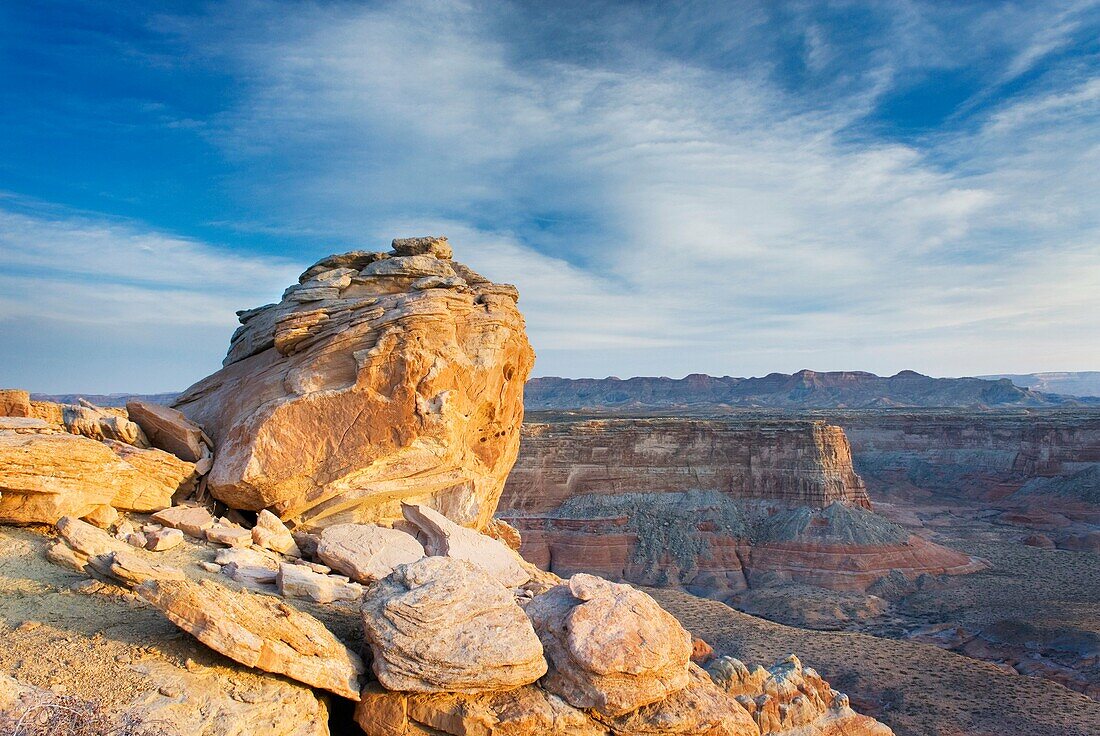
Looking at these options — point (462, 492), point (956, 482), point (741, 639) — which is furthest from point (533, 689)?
point (956, 482)

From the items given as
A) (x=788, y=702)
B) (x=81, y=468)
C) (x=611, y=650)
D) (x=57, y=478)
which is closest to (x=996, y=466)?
(x=788, y=702)

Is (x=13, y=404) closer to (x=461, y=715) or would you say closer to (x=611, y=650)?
(x=461, y=715)

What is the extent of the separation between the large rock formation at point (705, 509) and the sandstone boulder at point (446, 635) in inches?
1732

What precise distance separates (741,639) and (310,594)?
96.1ft

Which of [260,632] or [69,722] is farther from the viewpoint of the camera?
[260,632]

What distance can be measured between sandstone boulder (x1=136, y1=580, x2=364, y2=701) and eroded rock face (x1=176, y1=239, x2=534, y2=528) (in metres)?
5.66

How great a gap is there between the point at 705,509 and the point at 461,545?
47647 millimetres

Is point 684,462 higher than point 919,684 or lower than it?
higher

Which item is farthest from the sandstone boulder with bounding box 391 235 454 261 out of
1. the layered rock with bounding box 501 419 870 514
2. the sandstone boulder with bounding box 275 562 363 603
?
the layered rock with bounding box 501 419 870 514

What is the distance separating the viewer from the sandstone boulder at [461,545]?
13523 mm

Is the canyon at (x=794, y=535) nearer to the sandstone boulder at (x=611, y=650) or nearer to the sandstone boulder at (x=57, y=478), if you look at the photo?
the sandstone boulder at (x=611, y=650)

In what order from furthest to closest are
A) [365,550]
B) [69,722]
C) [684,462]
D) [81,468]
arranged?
[684,462]
[365,550]
[81,468]
[69,722]

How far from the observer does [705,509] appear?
190 ft

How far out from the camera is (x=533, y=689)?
8742 mm
